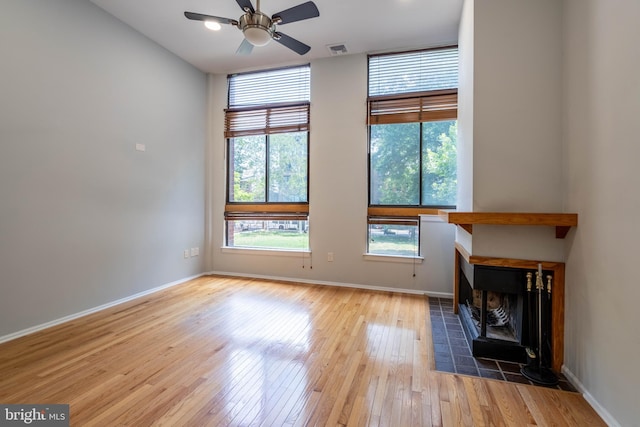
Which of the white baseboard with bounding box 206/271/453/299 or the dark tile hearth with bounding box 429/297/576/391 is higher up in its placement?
the white baseboard with bounding box 206/271/453/299

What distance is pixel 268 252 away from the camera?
458cm

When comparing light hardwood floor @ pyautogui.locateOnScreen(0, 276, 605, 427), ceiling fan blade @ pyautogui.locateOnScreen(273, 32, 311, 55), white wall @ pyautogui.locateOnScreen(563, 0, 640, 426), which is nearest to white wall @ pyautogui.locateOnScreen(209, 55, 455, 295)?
light hardwood floor @ pyautogui.locateOnScreen(0, 276, 605, 427)

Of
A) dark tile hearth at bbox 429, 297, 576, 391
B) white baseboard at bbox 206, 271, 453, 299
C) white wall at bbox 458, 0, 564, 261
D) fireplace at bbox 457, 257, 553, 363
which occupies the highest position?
white wall at bbox 458, 0, 564, 261

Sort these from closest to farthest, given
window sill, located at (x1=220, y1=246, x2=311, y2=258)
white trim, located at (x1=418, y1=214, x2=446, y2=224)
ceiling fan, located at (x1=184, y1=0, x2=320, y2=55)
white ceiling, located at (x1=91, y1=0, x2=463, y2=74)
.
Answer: ceiling fan, located at (x1=184, y1=0, x2=320, y2=55) < white ceiling, located at (x1=91, y1=0, x2=463, y2=74) < white trim, located at (x1=418, y1=214, x2=446, y2=224) < window sill, located at (x1=220, y1=246, x2=311, y2=258)

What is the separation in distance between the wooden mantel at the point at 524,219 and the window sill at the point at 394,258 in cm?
180

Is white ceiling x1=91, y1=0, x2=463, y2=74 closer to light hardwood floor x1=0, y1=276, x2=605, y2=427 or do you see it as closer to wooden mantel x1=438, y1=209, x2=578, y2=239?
wooden mantel x1=438, y1=209, x2=578, y2=239

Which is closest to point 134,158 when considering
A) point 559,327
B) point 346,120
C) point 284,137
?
point 284,137

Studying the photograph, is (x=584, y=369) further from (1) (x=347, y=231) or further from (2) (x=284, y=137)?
(2) (x=284, y=137)

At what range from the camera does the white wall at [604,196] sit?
1.45m

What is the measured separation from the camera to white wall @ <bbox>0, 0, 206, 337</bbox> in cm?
253

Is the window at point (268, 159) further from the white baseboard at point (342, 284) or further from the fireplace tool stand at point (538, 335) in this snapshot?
the fireplace tool stand at point (538, 335)

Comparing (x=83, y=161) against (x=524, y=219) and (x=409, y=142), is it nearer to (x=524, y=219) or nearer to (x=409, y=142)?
(x=409, y=142)

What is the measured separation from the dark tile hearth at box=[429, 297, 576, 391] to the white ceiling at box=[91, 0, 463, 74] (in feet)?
10.9

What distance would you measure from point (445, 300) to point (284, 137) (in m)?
3.27
